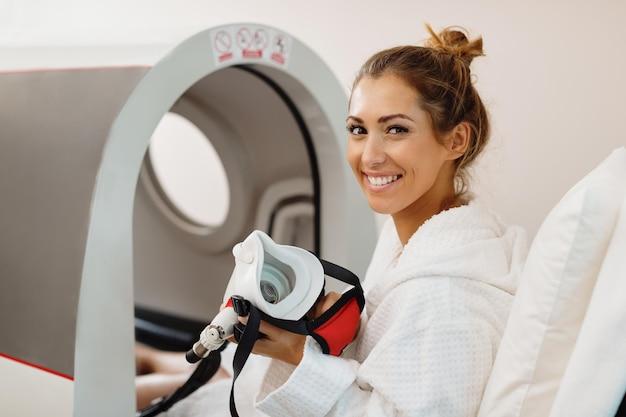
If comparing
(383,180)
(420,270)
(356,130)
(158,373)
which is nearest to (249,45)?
(356,130)

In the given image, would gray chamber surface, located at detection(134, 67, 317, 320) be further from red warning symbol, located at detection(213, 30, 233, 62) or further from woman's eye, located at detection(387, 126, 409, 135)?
woman's eye, located at detection(387, 126, 409, 135)

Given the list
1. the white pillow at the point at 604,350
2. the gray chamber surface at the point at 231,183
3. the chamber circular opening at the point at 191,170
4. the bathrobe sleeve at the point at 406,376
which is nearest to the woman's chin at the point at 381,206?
the bathrobe sleeve at the point at 406,376

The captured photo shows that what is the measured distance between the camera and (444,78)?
1059 mm

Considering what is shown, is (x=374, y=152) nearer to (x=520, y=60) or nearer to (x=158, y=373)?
(x=520, y=60)

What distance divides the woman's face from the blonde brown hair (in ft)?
0.05

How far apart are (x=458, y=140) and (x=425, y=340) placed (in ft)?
1.17

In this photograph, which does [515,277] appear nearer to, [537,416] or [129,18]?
[537,416]

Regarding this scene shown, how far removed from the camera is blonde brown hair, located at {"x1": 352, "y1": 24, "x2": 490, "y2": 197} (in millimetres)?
1048

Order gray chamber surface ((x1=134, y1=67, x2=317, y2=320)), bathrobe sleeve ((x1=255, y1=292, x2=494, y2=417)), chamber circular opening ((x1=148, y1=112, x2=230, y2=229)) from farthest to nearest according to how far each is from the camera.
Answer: chamber circular opening ((x1=148, y1=112, x2=230, y2=229)) → gray chamber surface ((x1=134, y1=67, x2=317, y2=320)) → bathrobe sleeve ((x1=255, y1=292, x2=494, y2=417))

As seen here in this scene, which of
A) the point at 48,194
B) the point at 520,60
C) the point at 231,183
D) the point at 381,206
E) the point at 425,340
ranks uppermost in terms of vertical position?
the point at 520,60

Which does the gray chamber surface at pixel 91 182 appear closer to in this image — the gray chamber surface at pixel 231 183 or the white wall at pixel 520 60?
the white wall at pixel 520 60

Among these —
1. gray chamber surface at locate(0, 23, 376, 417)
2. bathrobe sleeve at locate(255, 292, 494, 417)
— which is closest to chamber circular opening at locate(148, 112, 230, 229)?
gray chamber surface at locate(0, 23, 376, 417)

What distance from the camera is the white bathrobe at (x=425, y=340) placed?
35.8 inches

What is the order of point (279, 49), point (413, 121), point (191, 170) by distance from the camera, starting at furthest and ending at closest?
point (191, 170) → point (279, 49) → point (413, 121)
